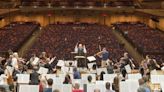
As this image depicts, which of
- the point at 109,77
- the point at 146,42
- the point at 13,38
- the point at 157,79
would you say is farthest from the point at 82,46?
the point at 13,38

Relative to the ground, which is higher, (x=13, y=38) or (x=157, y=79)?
(x=157, y=79)

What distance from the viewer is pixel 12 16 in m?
42.4

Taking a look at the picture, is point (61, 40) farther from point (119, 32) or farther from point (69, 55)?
point (119, 32)

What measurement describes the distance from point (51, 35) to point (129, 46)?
6209 mm

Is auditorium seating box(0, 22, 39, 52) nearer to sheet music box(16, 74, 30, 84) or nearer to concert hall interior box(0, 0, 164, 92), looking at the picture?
concert hall interior box(0, 0, 164, 92)

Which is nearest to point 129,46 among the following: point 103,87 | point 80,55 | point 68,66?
point 80,55

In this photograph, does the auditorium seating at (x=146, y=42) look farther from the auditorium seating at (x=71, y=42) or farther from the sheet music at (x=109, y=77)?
the sheet music at (x=109, y=77)

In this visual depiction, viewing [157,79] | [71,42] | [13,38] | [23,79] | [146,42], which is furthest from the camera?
[13,38]

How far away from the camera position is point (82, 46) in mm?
19969

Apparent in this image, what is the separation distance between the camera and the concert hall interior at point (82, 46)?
41.4 ft

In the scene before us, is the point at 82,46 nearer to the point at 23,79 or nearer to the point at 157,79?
the point at 23,79

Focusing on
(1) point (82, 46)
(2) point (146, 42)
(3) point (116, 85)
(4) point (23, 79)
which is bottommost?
(2) point (146, 42)

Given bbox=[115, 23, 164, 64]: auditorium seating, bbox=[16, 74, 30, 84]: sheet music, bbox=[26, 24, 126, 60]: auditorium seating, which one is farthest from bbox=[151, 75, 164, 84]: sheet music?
bbox=[115, 23, 164, 64]: auditorium seating

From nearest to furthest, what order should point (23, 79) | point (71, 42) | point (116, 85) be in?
1. point (116, 85)
2. point (23, 79)
3. point (71, 42)
